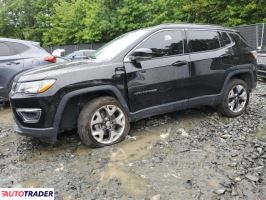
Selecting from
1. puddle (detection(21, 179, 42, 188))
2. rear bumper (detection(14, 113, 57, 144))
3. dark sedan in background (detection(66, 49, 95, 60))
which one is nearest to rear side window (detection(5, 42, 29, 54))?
dark sedan in background (detection(66, 49, 95, 60))

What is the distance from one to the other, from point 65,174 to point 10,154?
127 cm

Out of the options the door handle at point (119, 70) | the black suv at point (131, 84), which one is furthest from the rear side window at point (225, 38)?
the door handle at point (119, 70)

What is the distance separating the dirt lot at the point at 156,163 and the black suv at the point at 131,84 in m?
0.36

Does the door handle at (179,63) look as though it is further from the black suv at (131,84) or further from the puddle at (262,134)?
the puddle at (262,134)

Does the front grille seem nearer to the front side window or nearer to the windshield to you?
the windshield

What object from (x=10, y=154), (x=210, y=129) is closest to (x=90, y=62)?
(x=10, y=154)

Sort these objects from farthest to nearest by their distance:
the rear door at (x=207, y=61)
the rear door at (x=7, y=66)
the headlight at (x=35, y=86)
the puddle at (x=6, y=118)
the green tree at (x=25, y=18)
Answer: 1. the green tree at (x=25, y=18)
2. the rear door at (x=7, y=66)
3. the puddle at (x=6, y=118)
4. the rear door at (x=207, y=61)
5. the headlight at (x=35, y=86)

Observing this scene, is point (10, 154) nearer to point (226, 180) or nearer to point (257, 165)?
point (226, 180)

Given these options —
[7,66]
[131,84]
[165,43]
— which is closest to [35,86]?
[131,84]

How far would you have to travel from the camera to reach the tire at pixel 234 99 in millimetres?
5524

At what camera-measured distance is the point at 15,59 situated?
7.03 metres

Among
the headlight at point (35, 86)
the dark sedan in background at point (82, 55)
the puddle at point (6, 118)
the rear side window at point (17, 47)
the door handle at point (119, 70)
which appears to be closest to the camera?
the headlight at point (35, 86)

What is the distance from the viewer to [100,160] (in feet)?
13.4

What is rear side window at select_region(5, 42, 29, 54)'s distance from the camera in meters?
7.12
